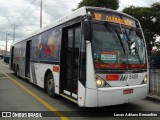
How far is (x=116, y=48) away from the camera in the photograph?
7.69m

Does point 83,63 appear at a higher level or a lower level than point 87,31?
lower

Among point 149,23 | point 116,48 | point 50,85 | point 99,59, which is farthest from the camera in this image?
point 149,23

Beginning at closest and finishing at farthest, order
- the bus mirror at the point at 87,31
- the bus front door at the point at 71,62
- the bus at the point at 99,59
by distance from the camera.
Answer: the bus mirror at the point at 87,31, the bus at the point at 99,59, the bus front door at the point at 71,62

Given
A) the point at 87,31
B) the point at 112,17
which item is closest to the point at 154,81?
the point at 112,17

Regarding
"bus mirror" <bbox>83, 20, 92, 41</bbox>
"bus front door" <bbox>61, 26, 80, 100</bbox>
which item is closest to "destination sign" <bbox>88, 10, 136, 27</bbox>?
"bus mirror" <bbox>83, 20, 92, 41</bbox>

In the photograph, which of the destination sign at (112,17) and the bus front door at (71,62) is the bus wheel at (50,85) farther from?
the destination sign at (112,17)

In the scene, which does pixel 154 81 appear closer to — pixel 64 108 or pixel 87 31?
pixel 64 108

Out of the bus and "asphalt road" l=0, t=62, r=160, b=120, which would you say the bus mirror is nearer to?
the bus

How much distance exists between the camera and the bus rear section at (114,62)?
7.16m

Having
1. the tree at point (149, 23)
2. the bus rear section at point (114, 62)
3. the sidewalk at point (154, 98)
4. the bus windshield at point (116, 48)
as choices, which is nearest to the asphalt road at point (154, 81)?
the sidewalk at point (154, 98)

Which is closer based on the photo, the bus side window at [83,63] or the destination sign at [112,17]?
the bus side window at [83,63]

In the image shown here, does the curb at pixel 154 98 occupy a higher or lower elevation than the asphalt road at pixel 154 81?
lower

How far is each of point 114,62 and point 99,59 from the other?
464 mm

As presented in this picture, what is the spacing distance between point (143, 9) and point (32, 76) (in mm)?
31670
